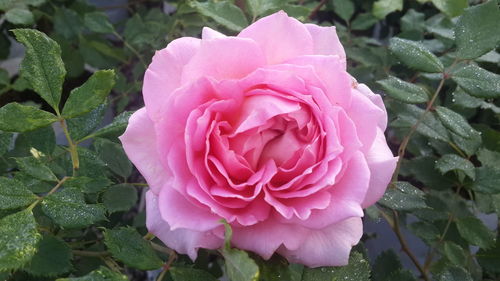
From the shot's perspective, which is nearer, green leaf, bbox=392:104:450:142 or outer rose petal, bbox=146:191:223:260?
outer rose petal, bbox=146:191:223:260

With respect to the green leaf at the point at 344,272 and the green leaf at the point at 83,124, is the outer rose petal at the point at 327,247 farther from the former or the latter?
the green leaf at the point at 83,124

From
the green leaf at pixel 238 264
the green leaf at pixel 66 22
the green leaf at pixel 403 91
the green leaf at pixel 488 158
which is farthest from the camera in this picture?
the green leaf at pixel 66 22

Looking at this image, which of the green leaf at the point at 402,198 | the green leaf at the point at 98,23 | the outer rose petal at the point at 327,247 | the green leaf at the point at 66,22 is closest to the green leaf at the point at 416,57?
the green leaf at the point at 402,198

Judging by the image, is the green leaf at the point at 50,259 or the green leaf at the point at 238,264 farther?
the green leaf at the point at 50,259

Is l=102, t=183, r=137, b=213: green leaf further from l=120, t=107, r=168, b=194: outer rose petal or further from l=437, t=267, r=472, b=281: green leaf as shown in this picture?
l=437, t=267, r=472, b=281: green leaf

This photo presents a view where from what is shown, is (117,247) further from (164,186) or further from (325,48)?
(325,48)

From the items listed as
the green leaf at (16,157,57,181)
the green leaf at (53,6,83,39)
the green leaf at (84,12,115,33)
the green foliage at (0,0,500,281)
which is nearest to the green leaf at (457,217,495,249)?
the green foliage at (0,0,500,281)

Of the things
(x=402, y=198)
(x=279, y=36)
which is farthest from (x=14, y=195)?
(x=402, y=198)
